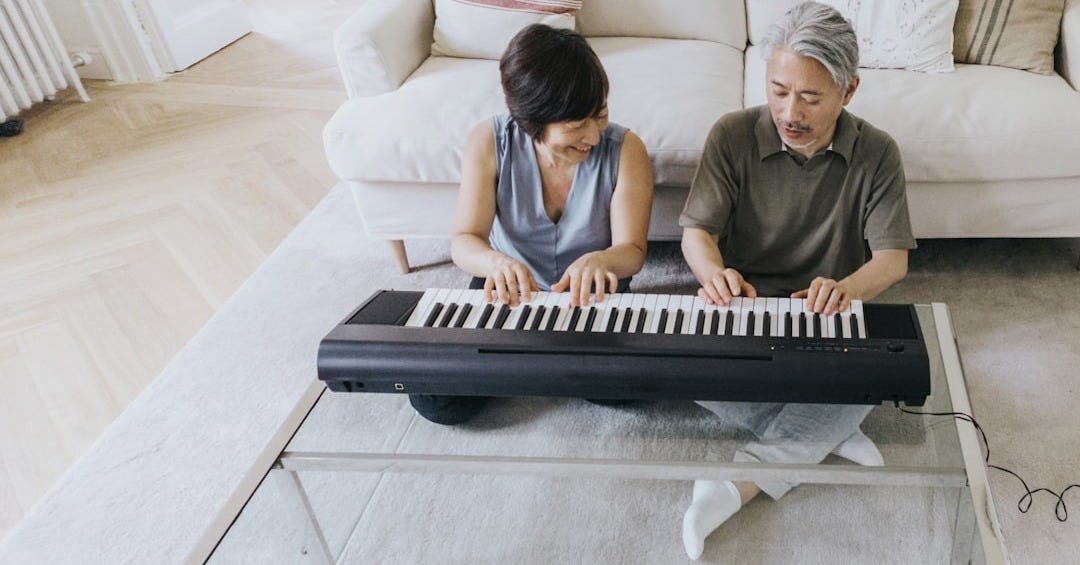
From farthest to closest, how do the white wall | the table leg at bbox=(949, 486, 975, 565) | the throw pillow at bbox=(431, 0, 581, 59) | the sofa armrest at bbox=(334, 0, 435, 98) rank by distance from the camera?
the white wall
the throw pillow at bbox=(431, 0, 581, 59)
the sofa armrest at bbox=(334, 0, 435, 98)
the table leg at bbox=(949, 486, 975, 565)

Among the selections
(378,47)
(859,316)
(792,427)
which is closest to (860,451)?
(792,427)

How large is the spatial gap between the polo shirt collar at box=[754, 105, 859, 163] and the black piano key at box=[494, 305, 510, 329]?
1.76 ft

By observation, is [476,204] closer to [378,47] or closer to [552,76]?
[552,76]

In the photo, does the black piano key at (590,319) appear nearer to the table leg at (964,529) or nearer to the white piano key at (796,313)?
the white piano key at (796,313)

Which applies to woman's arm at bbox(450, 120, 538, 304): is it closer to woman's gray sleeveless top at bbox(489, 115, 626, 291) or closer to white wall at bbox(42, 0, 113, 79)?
woman's gray sleeveless top at bbox(489, 115, 626, 291)

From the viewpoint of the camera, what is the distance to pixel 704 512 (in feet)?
3.94

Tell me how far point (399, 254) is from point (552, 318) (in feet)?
3.09

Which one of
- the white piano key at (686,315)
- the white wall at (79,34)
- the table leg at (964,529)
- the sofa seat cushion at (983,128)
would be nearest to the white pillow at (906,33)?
the sofa seat cushion at (983,128)

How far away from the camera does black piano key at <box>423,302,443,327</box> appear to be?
115cm

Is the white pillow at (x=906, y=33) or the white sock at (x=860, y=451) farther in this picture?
the white pillow at (x=906, y=33)

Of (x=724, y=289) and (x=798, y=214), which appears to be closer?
(x=724, y=289)

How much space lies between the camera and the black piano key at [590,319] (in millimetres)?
1126

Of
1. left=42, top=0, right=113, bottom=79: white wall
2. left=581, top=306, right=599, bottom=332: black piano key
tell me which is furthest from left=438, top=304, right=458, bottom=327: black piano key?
left=42, top=0, right=113, bottom=79: white wall

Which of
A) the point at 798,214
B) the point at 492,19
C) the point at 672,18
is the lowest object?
the point at 798,214
